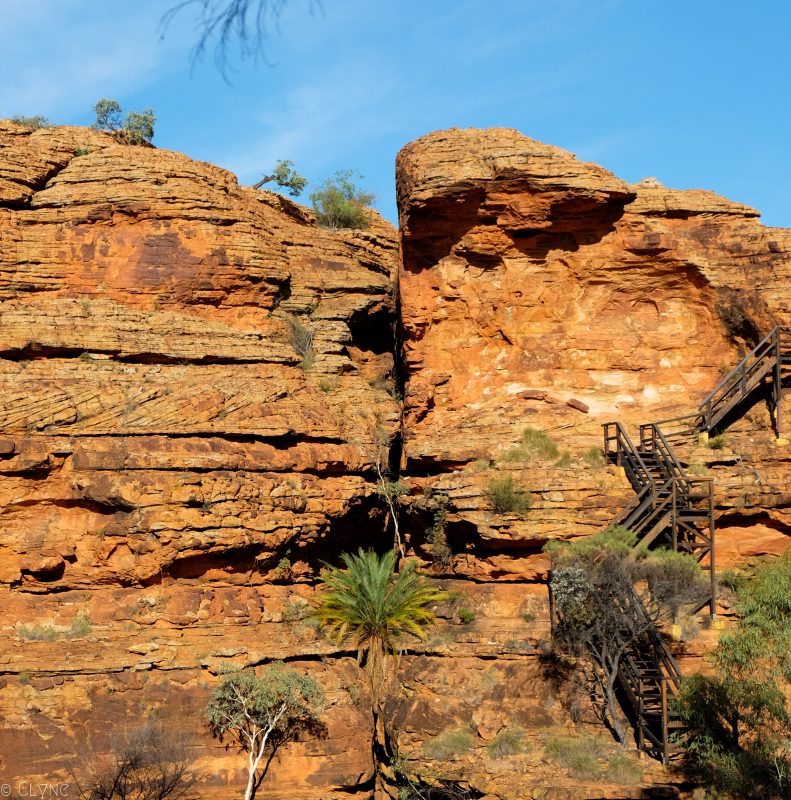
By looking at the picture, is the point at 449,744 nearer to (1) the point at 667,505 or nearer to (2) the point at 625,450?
(1) the point at 667,505

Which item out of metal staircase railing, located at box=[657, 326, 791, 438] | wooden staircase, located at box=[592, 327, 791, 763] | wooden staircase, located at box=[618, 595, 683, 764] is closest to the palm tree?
wooden staircase, located at box=[618, 595, 683, 764]

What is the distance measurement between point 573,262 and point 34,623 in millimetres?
14889

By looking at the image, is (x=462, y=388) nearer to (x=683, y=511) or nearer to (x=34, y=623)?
(x=683, y=511)

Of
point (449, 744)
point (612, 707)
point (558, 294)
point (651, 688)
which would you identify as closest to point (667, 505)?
point (651, 688)

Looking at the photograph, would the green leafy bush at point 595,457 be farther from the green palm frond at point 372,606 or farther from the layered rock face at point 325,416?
the green palm frond at point 372,606

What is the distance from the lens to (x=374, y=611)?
65.2ft

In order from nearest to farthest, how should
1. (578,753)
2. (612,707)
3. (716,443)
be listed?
(578,753) → (612,707) → (716,443)

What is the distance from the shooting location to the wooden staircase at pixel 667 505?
17.1m

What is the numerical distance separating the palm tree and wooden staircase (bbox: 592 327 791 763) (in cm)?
417

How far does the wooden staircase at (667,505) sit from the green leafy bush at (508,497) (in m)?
1.79

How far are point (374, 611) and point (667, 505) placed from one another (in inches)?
243

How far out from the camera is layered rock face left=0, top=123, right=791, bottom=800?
57.3 ft

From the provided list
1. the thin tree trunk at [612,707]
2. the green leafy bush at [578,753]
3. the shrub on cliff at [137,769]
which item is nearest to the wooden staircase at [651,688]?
the thin tree trunk at [612,707]

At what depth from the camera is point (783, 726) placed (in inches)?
619
